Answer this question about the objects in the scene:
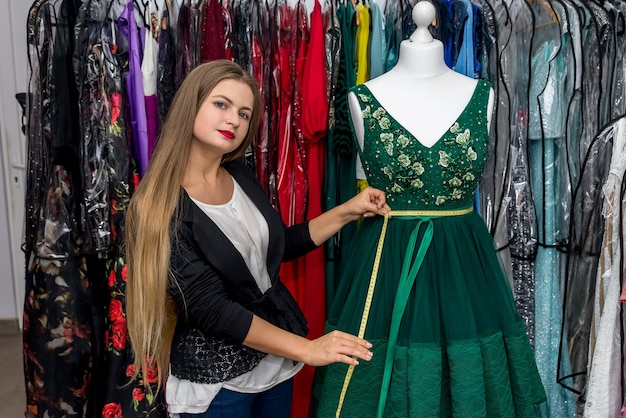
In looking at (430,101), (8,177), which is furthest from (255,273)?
(8,177)

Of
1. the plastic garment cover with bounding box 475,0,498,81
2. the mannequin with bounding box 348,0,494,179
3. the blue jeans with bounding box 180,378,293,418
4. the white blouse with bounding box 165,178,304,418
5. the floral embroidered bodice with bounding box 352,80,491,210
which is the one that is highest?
the plastic garment cover with bounding box 475,0,498,81

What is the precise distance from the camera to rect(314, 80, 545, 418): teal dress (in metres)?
1.28

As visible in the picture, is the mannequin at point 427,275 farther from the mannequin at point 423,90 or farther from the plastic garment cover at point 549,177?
the plastic garment cover at point 549,177

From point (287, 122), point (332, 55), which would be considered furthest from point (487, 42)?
point (287, 122)

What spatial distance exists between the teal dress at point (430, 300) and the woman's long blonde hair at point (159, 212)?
377 millimetres

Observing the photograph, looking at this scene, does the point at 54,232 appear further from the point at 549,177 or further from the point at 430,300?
the point at 549,177

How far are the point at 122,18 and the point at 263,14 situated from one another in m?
0.45

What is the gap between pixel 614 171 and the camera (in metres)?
1.49

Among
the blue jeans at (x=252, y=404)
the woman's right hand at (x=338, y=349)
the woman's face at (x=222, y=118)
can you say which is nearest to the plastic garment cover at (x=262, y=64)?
the woman's face at (x=222, y=118)

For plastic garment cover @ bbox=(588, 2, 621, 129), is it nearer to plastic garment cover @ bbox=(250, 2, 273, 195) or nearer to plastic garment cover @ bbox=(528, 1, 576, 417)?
plastic garment cover @ bbox=(528, 1, 576, 417)

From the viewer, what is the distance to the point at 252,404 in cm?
148

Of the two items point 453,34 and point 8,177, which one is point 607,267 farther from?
point 8,177

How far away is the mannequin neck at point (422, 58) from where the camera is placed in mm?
1435

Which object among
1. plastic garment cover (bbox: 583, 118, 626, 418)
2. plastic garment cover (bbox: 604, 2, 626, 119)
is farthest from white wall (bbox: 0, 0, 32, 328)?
plastic garment cover (bbox: 583, 118, 626, 418)
